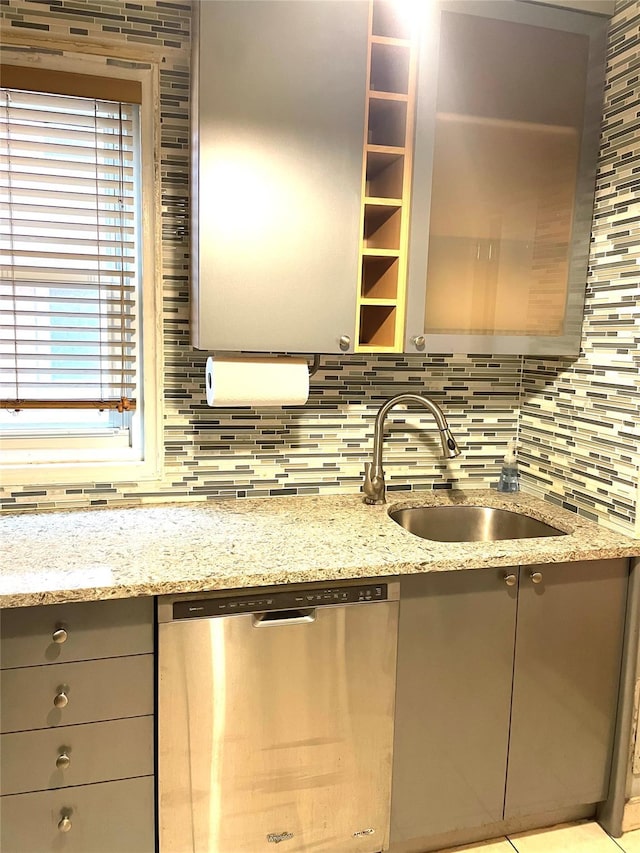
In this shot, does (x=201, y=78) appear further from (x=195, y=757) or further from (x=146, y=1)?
(x=195, y=757)

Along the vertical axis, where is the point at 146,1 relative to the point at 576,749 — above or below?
above

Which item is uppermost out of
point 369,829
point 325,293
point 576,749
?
point 325,293

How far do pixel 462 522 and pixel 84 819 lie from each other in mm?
1307

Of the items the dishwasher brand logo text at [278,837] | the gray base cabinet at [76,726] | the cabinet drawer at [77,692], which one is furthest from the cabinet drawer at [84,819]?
the dishwasher brand logo text at [278,837]

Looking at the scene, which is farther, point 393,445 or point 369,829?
point 393,445

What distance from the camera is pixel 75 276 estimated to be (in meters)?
1.85

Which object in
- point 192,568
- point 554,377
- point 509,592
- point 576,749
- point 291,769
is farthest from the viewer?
point 554,377

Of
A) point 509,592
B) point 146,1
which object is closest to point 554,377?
point 509,592

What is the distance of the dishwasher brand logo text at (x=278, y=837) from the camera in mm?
1574

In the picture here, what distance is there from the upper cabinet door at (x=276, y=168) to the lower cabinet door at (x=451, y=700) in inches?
29.5

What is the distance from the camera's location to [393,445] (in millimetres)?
2148

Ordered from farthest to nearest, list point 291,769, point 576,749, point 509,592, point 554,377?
point 554,377 → point 576,749 → point 509,592 → point 291,769

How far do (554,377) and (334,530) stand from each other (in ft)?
2.98

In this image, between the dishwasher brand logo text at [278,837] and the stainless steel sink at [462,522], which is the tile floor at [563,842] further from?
the stainless steel sink at [462,522]
